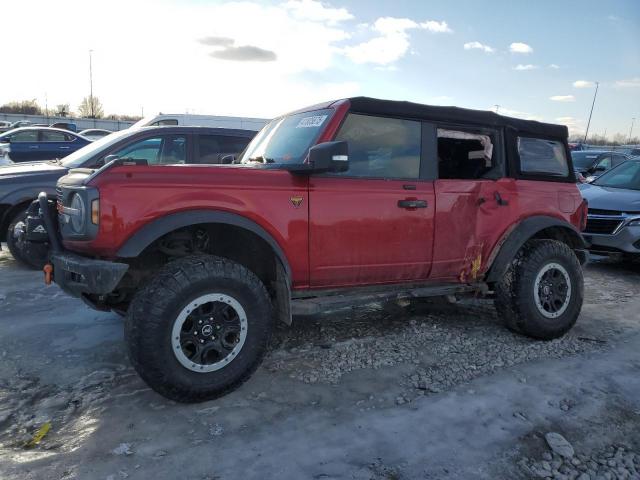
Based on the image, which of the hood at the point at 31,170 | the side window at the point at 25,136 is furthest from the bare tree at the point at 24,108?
the hood at the point at 31,170

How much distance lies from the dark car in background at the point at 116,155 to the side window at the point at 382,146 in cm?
248

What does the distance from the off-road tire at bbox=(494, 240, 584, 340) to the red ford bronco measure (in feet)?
0.04

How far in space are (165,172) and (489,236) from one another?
8.76 feet

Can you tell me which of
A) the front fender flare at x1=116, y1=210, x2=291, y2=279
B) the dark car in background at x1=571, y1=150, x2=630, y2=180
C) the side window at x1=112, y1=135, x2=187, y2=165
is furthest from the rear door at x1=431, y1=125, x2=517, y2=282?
the dark car in background at x1=571, y1=150, x2=630, y2=180

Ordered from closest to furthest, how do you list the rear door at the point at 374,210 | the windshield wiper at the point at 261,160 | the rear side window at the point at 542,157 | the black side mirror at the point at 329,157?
the black side mirror at the point at 329,157
the rear door at the point at 374,210
the windshield wiper at the point at 261,160
the rear side window at the point at 542,157

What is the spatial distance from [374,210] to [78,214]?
198cm

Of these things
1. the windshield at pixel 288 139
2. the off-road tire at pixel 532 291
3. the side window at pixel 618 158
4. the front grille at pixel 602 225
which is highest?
the side window at pixel 618 158

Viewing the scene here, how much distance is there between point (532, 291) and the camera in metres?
4.18

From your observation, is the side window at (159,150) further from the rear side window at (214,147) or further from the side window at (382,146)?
the side window at (382,146)

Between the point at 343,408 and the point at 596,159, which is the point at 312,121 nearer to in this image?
the point at 343,408

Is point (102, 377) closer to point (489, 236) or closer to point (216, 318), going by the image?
A: point (216, 318)

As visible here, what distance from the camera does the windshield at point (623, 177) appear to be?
758 cm

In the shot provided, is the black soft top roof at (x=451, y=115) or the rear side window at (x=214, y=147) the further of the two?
the rear side window at (x=214, y=147)

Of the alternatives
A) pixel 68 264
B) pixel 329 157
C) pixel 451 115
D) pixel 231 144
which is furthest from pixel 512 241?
pixel 231 144
